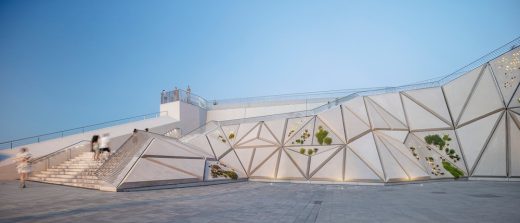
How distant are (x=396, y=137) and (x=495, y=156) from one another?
254 inches

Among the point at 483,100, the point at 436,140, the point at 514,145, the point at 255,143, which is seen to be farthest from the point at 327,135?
the point at 514,145

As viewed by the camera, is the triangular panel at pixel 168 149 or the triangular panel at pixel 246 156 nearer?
the triangular panel at pixel 168 149

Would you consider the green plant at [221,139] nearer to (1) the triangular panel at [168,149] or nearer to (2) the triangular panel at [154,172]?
(1) the triangular panel at [168,149]

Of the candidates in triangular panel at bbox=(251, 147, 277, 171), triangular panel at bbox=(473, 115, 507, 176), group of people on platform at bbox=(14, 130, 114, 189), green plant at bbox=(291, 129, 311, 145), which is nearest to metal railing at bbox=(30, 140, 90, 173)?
group of people on platform at bbox=(14, 130, 114, 189)

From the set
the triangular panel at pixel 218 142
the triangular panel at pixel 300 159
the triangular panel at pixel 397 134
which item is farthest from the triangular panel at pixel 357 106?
the triangular panel at pixel 218 142

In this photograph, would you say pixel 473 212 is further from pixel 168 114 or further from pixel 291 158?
pixel 168 114

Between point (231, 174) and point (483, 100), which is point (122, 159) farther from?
point (483, 100)

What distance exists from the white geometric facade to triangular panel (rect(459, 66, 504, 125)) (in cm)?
6

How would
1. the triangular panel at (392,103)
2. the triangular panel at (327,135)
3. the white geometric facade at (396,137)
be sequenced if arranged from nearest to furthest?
the white geometric facade at (396,137) → the triangular panel at (327,135) → the triangular panel at (392,103)

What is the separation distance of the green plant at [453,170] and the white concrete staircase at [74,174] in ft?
73.7

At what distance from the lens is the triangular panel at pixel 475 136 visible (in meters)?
20.9

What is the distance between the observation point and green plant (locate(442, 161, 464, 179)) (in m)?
20.7

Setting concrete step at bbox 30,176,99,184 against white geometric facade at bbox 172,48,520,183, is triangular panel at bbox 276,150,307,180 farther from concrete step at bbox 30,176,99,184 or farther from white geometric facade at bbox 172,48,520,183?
concrete step at bbox 30,176,99,184

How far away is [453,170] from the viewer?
68.3 ft
